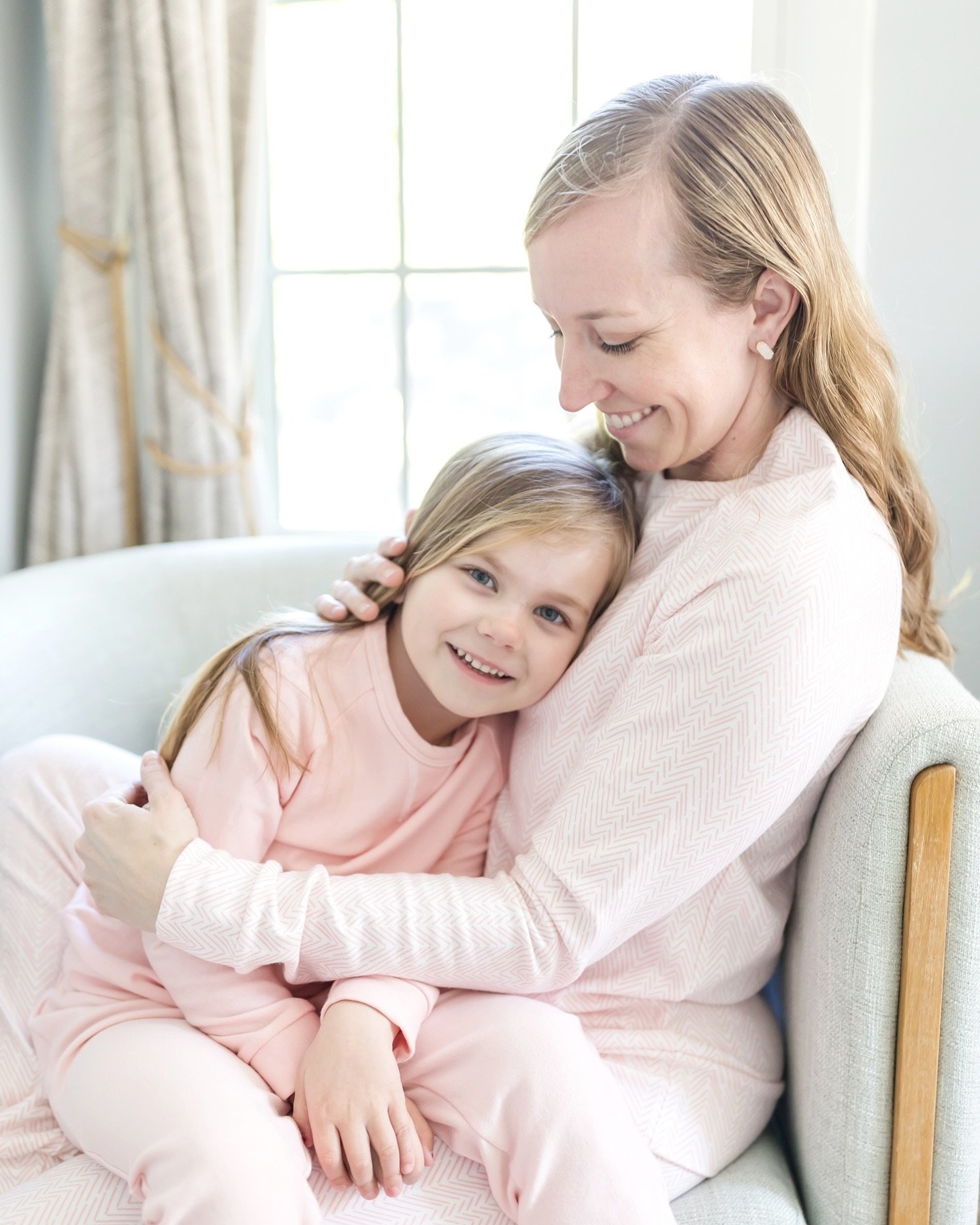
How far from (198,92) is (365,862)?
131 cm

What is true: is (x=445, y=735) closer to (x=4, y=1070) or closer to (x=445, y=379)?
(x=4, y=1070)

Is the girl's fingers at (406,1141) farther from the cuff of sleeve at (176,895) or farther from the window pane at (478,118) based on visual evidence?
the window pane at (478,118)

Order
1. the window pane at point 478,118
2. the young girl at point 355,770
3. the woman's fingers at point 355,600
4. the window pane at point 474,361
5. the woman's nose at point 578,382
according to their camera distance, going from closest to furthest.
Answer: the young girl at point 355,770 → the woman's nose at point 578,382 → the woman's fingers at point 355,600 → the window pane at point 478,118 → the window pane at point 474,361

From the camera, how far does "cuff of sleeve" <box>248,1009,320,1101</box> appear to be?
0.99 meters

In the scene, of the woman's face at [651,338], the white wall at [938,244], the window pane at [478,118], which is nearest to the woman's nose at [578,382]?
the woman's face at [651,338]

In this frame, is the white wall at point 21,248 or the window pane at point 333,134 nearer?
the white wall at point 21,248

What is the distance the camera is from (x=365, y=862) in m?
1.15

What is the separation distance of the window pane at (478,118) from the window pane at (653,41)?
40 mm

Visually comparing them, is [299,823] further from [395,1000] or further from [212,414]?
[212,414]

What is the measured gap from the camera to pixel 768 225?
1019 millimetres

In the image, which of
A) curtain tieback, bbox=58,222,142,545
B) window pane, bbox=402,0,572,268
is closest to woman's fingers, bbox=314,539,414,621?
curtain tieback, bbox=58,222,142,545

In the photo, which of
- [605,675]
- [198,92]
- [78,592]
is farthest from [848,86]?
[78,592]

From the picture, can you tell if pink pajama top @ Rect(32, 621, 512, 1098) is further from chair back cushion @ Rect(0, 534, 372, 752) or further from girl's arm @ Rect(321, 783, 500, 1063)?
chair back cushion @ Rect(0, 534, 372, 752)

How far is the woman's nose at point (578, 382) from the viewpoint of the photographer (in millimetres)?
1089
